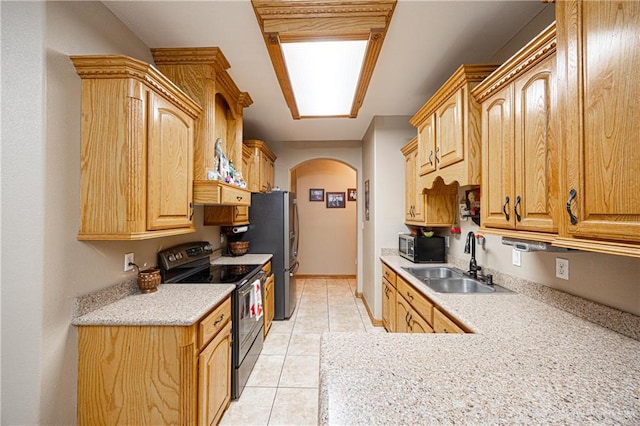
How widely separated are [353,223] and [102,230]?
5.12 metres

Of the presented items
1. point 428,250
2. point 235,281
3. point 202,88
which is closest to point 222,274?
point 235,281

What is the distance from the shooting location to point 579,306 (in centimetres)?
141

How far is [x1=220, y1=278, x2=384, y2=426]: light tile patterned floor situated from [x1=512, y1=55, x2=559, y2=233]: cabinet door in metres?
1.89

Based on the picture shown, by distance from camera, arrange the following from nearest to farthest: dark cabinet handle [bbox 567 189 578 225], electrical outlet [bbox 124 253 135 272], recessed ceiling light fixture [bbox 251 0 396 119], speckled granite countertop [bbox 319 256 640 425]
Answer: speckled granite countertop [bbox 319 256 640 425], dark cabinet handle [bbox 567 189 578 225], recessed ceiling light fixture [bbox 251 0 396 119], electrical outlet [bbox 124 253 135 272]

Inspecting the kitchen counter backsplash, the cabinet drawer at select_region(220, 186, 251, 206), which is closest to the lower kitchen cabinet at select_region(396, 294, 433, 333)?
the kitchen counter backsplash

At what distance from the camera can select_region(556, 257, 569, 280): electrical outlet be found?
150 cm

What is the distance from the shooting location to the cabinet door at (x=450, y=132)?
1966 millimetres

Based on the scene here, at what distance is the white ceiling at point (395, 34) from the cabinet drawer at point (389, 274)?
1.89 m

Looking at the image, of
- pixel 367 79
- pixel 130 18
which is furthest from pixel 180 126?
pixel 367 79

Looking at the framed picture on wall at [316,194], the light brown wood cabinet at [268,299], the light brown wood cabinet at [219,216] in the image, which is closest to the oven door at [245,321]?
the light brown wood cabinet at [268,299]

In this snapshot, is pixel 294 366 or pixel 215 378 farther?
pixel 294 366

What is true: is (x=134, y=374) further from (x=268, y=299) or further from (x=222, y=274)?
(x=268, y=299)

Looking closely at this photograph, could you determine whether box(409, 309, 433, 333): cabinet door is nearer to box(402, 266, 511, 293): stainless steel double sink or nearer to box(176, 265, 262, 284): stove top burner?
box(402, 266, 511, 293): stainless steel double sink

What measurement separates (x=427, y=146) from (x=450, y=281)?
4.03 feet
